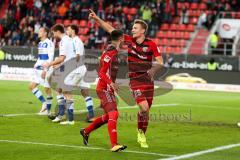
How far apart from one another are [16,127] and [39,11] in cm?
3012

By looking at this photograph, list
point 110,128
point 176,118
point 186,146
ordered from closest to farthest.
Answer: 1. point 110,128
2. point 186,146
3. point 176,118

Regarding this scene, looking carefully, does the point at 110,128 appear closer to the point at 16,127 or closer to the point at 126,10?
the point at 16,127

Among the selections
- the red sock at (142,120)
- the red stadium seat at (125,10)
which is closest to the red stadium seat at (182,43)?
the red stadium seat at (125,10)

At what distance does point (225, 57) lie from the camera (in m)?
35.4

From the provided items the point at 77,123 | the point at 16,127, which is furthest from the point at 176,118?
the point at 16,127

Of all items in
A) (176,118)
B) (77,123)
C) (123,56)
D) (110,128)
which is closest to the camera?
(110,128)

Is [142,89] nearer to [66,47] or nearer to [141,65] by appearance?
[141,65]

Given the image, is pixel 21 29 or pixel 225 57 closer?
pixel 225 57

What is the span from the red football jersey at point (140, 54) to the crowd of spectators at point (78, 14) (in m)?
26.7

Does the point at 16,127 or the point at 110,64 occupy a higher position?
the point at 110,64

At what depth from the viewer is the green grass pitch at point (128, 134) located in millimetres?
11891

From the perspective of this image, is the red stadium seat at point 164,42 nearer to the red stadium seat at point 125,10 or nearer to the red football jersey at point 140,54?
the red stadium seat at point 125,10

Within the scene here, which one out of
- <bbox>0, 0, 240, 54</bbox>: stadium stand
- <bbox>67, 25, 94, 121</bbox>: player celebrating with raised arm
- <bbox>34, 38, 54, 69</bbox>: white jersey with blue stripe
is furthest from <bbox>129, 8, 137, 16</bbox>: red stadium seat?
<bbox>67, 25, 94, 121</bbox>: player celebrating with raised arm

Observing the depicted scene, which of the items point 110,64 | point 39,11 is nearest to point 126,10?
point 39,11
